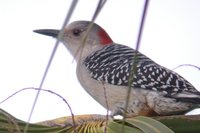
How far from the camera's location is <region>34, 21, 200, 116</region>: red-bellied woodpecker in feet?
10.3

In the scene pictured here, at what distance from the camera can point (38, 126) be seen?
164 cm

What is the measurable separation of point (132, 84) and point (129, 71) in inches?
21.3

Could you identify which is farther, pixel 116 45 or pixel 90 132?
pixel 116 45

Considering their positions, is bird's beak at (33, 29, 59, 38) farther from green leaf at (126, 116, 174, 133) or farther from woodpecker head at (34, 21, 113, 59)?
green leaf at (126, 116, 174, 133)

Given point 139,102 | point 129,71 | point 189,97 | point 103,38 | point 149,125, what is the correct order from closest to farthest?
point 149,125
point 189,97
point 129,71
point 139,102
point 103,38

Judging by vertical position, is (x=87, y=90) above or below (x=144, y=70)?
below

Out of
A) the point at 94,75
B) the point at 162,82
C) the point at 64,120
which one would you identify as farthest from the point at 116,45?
the point at 64,120

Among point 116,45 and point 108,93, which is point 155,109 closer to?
point 108,93

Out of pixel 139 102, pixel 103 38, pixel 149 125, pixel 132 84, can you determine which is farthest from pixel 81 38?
pixel 149 125

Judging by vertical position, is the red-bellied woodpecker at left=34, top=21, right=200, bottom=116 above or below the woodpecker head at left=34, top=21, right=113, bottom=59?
below

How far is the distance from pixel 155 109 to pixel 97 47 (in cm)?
188

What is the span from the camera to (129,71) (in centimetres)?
311

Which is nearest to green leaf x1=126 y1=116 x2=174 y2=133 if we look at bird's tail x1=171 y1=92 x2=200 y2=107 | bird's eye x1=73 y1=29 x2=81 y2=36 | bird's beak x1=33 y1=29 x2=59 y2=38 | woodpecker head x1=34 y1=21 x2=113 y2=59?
bird's tail x1=171 y1=92 x2=200 y2=107

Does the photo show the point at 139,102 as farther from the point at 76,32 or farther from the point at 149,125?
the point at 149,125
